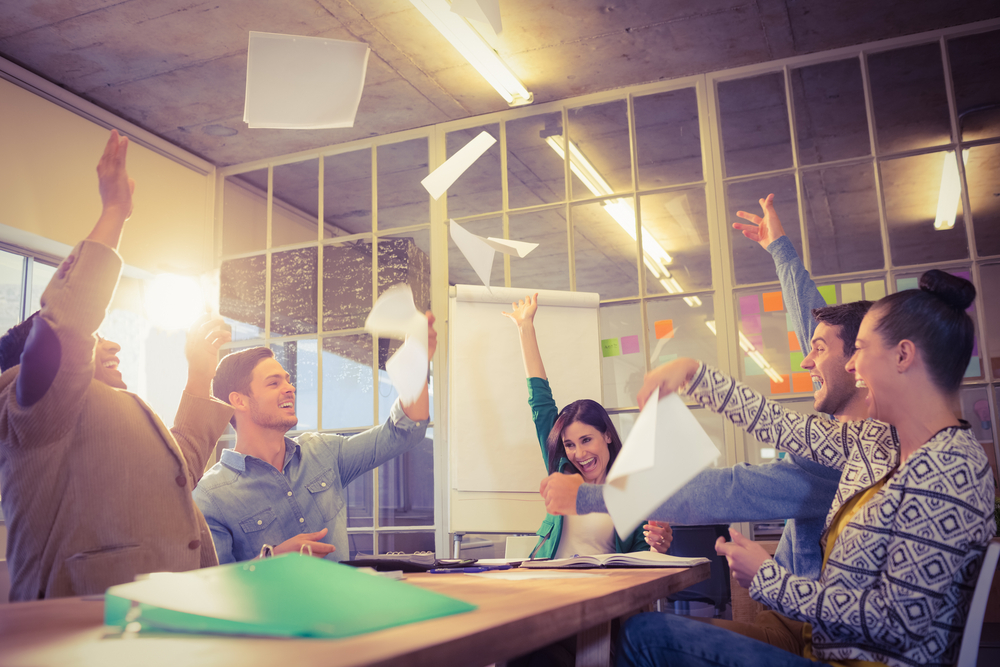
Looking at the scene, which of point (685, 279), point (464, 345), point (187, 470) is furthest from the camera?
point (685, 279)

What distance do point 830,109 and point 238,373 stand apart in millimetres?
3216

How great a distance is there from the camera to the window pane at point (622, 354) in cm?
372

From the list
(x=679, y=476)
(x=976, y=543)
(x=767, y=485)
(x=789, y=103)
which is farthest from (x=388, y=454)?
(x=789, y=103)

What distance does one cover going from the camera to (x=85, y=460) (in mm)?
1589

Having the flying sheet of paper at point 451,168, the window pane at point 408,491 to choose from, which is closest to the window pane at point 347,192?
the window pane at point 408,491

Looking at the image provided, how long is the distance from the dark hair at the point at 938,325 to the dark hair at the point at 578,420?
4.88 ft

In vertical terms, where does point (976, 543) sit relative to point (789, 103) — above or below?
below

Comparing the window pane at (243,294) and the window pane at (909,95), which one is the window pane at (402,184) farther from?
the window pane at (909,95)

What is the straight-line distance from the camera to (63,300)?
4.85ft

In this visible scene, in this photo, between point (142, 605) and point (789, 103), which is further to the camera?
point (789, 103)

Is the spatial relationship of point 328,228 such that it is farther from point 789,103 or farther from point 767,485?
point 767,485

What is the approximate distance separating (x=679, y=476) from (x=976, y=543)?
1.56 ft

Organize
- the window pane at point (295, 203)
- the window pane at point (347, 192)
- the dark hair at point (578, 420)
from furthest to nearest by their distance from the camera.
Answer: the window pane at point (295, 203), the window pane at point (347, 192), the dark hair at point (578, 420)

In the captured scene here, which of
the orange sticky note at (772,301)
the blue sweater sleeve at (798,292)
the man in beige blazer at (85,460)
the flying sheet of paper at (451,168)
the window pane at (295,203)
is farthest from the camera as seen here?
the window pane at (295,203)
